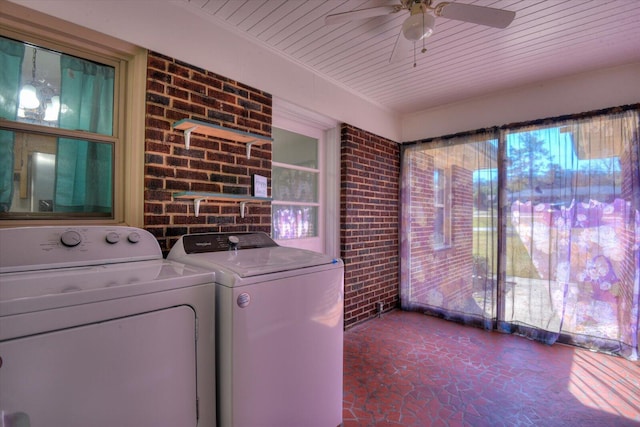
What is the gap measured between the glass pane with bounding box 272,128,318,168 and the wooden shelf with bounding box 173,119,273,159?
1.78 feet

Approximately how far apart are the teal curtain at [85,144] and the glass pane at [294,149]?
1303 mm

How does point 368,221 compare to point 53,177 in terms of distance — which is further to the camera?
point 368,221

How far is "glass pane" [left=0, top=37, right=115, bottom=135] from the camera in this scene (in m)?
1.51

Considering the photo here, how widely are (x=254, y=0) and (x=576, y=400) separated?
3305 mm

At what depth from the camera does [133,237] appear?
1.53m

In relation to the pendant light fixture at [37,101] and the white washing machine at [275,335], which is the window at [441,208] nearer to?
the white washing machine at [275,335]

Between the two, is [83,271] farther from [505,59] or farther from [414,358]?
[505,59]

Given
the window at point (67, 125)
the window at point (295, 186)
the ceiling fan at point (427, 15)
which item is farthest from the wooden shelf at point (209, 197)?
the ceiling fan at point (427, 15)

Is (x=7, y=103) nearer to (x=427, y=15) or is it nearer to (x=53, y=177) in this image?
(x=53, y=177)

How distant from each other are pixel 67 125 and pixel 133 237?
0.74 metres

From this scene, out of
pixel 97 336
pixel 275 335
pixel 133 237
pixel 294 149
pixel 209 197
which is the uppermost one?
pixel 294 149

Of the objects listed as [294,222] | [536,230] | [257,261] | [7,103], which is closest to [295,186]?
[294,222]

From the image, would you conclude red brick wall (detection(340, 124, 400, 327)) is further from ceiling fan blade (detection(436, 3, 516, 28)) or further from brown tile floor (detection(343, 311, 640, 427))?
ceiling fan blade (detection(436, 3, 516, 28))

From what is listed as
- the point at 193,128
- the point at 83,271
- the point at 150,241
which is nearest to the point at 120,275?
the point at 83,271
